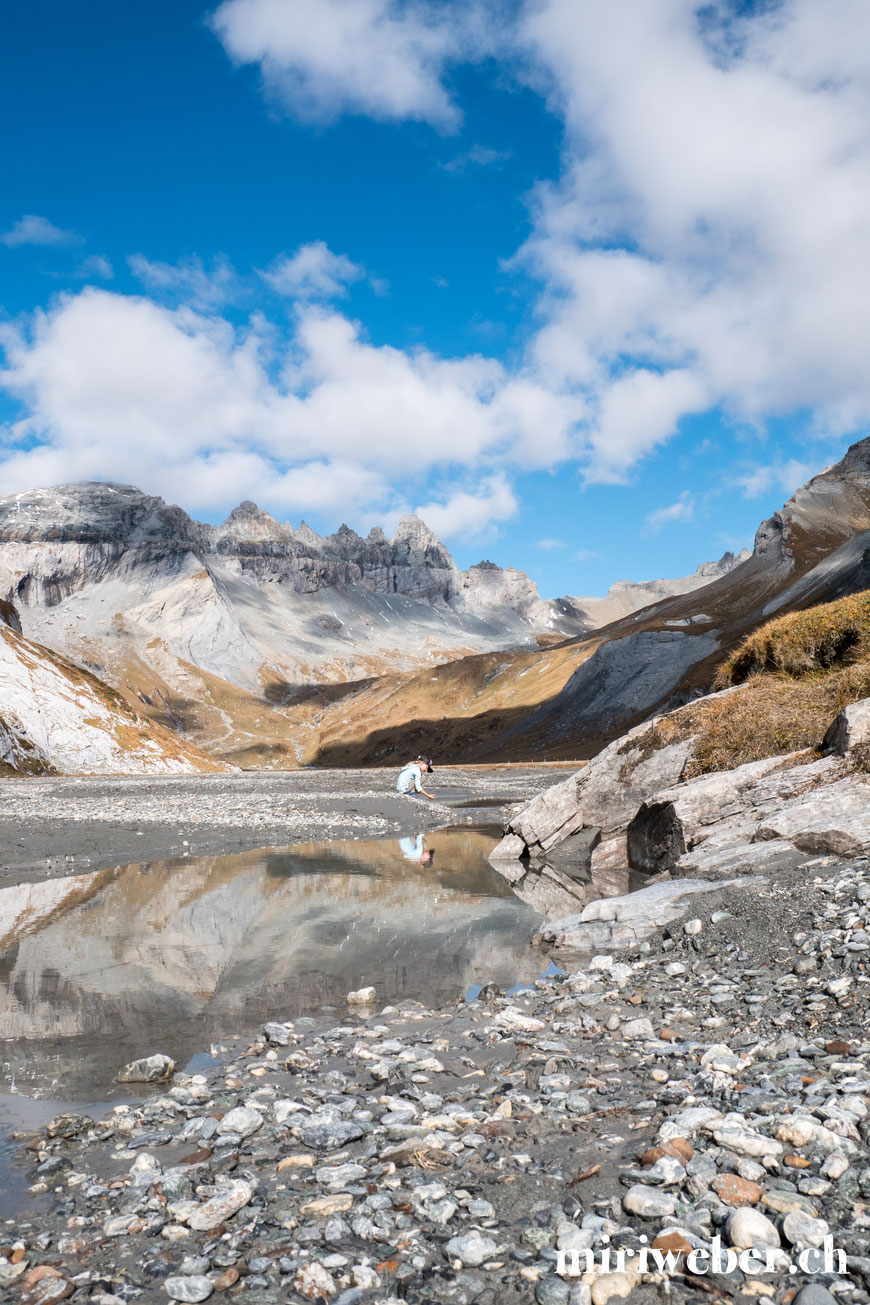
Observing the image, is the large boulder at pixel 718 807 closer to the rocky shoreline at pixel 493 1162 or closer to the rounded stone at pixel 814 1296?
the rocky shoreline at pixel 493 1162

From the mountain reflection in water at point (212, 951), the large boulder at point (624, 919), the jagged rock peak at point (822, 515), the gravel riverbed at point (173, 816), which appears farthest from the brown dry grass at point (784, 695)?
the jagged rock peak at point (822, 515)

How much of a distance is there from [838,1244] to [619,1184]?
181 cm

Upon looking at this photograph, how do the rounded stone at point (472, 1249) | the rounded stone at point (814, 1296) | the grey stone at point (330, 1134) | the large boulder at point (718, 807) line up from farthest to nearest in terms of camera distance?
the large boulder at point (718, 807), the grey stone at point (330, 1134), the rounded stone at point (472, 1249), the rounded stone at point (814, 1296)

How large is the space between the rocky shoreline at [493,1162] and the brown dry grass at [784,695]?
1494 cm

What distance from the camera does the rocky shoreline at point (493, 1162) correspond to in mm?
5520

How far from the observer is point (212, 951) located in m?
16.7

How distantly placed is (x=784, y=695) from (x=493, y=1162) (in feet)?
80.2

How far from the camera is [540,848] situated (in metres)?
31.5

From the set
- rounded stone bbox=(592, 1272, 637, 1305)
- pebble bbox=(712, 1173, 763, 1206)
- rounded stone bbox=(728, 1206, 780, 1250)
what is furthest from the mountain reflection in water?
rounded stone bbox=(728, 1206, 780, 1250)

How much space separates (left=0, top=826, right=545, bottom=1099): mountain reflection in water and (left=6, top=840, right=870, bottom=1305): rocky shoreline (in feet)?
5.98

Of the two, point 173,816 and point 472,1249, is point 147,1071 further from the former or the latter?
point 173,816

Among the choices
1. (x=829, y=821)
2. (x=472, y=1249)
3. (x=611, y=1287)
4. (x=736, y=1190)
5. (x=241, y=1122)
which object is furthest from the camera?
(x=829, y=821)

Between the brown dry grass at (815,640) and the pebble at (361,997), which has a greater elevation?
the brown dry grass at (815,640)

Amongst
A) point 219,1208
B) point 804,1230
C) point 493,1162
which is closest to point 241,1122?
point 219,1208
